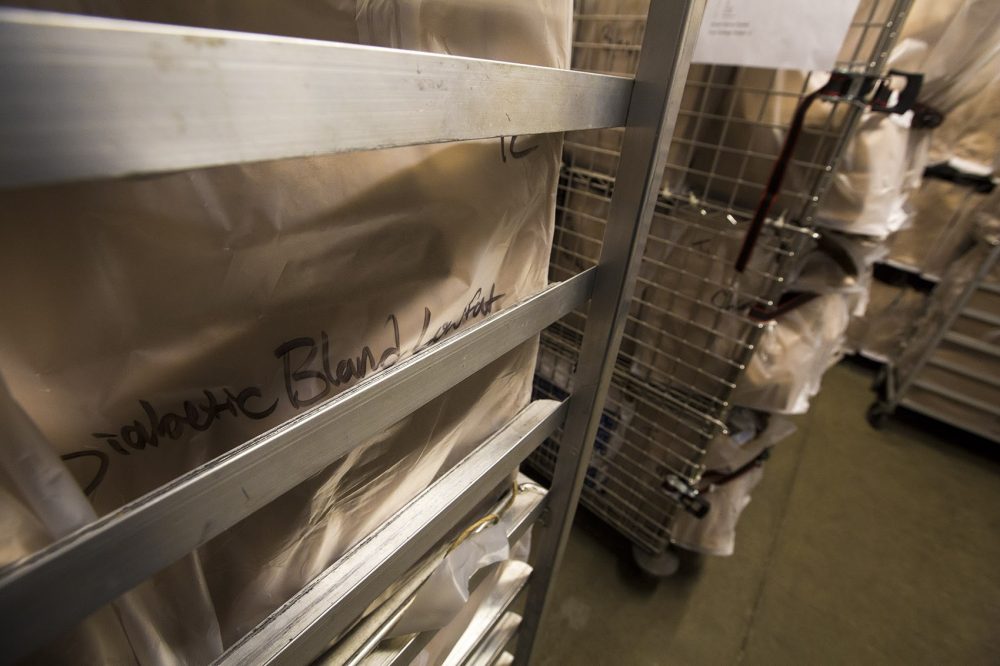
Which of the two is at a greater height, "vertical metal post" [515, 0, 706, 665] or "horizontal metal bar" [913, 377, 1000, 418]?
"vertical metal post" [515, 0, 706, 665]

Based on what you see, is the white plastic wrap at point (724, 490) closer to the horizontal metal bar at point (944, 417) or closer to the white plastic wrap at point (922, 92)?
the white plastic wrap at point (922, 92)

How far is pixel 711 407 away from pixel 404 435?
74 centimetres

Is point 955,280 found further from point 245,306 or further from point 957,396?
point 245,306

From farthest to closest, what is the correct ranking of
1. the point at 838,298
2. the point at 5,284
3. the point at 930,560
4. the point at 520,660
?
the point at 930,560 → the point at 838,298 → the point at 520,660 → the point at 5,284

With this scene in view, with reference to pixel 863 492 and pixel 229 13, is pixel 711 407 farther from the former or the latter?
pixel 863 492

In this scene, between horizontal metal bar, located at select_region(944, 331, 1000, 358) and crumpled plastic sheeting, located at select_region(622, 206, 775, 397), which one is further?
horizontal metal bar, located at select_region(944, 331, 1000, 358)

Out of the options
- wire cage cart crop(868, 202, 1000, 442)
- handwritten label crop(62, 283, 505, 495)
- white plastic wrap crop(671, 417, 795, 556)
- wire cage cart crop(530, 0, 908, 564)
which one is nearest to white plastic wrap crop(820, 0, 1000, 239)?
wire cage cart crop(530, 0, 908, 564)

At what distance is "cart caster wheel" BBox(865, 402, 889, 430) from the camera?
1.83 m

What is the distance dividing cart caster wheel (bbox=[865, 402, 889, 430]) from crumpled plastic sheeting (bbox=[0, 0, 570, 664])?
2.17 meters

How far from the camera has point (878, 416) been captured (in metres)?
1.85

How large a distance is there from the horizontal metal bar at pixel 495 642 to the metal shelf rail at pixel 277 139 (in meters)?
0.38

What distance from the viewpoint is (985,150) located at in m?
1.55

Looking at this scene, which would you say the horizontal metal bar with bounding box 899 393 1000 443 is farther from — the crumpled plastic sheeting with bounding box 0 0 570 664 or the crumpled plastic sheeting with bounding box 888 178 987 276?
the crumpled plastic sheeting with bounding box 0 0 570 664

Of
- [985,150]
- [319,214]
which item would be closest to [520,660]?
[319,214]
